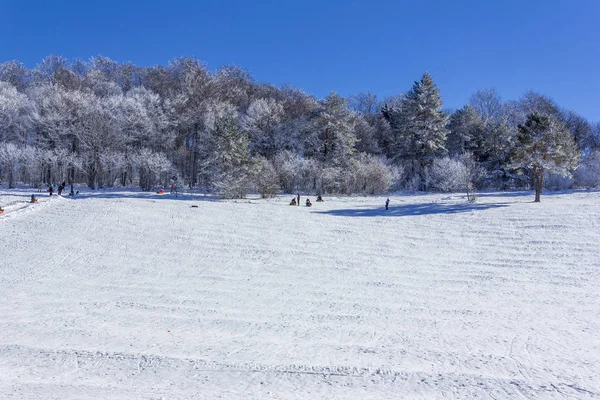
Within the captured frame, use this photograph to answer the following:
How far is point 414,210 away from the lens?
2648 centimetres

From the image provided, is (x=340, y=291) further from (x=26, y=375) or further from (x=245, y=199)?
(x=245, y=199)

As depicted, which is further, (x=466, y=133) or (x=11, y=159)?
(x=466, y=133)

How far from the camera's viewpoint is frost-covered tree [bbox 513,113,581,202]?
87.8 feet

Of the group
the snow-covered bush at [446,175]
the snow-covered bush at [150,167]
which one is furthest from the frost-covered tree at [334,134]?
the snow-covered bush at [150,167]

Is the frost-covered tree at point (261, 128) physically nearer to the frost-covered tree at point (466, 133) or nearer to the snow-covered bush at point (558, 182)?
the frost-covered tree at point (466, 133)

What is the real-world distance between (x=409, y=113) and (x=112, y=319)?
40.5 meters

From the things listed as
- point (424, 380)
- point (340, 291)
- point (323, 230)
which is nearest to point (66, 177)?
point (323, 230)

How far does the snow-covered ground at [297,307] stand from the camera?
20.4 ft

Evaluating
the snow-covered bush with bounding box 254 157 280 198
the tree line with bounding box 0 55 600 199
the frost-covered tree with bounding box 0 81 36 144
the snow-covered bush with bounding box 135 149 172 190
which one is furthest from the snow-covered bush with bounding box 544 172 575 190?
the frost-covered tree with bounding box 0 81 36 144

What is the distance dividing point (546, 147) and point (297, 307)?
84.7 feet

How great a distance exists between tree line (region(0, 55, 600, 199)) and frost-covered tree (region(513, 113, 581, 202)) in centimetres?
577

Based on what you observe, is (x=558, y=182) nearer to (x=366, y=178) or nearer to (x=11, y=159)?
(x=366, y=178)

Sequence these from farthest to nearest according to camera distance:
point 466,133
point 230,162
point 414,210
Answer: point 466,133 → point 230,162 → point 414,210

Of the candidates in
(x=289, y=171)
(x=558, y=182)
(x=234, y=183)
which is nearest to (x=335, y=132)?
(x=289, y=171)
